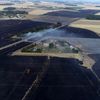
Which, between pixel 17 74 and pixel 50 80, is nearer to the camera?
pixel 50 80

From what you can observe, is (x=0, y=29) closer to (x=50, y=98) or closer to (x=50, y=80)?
(x=50, y=80)

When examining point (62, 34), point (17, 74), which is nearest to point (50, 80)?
point (17, 74)

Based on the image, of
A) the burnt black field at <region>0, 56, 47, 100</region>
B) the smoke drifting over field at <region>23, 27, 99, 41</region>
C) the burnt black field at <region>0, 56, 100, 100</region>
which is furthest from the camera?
the smoke drifting over field at <region>23, 27, 99, 41</region>

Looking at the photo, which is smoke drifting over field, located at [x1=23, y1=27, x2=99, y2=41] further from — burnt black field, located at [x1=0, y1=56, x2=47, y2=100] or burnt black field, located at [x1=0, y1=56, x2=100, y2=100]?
burnt black field, located at [x1=0, y1=56, x2=100, y2=100]

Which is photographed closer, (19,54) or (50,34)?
(19,54)

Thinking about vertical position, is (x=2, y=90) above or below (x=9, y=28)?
above

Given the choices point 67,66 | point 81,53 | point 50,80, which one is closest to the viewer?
point 50,80

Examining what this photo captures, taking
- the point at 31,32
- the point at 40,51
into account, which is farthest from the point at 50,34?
the point at 40,51

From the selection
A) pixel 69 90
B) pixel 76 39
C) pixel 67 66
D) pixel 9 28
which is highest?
pixel 69 90

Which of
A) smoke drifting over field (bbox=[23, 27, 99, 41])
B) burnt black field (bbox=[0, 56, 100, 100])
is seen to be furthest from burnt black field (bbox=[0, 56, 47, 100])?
smoke drifting over field (bbox=[23, 27, 99, 41])

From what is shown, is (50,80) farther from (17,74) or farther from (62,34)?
(62,34)

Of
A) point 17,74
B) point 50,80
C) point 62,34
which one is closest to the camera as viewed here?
point 50,80
